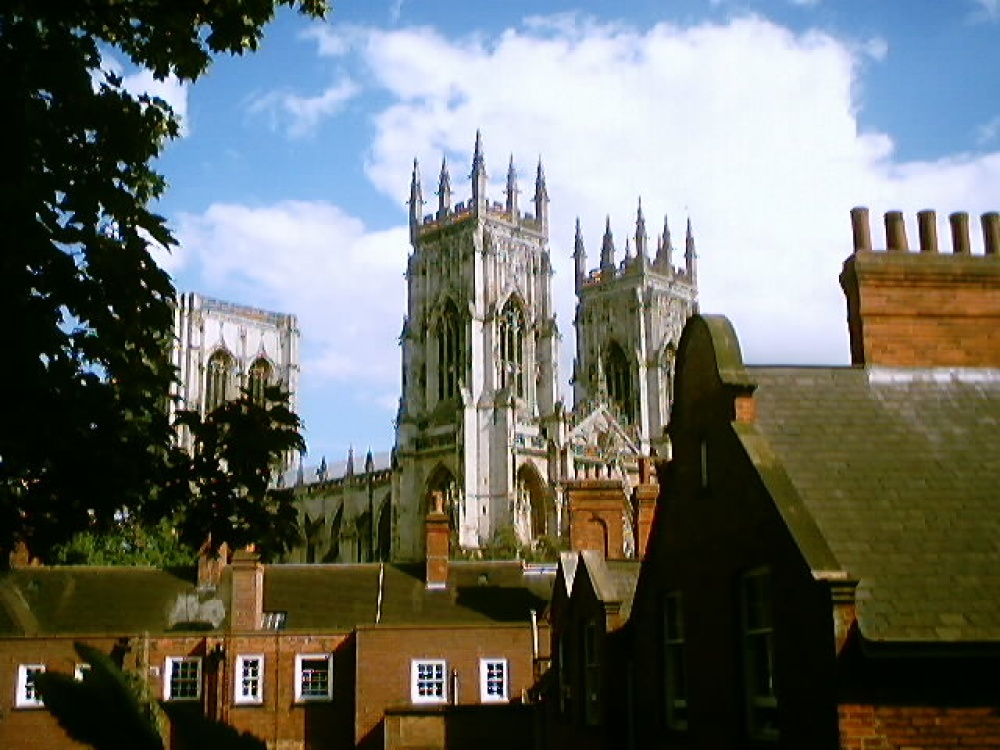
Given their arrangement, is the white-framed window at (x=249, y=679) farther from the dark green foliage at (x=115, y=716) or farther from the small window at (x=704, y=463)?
the dark green foliage at (x=115, y=716)

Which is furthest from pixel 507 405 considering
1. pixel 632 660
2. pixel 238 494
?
pixel 238 494

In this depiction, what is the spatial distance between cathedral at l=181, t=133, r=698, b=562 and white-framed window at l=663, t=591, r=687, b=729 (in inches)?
2355

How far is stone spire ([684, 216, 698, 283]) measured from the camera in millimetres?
113062

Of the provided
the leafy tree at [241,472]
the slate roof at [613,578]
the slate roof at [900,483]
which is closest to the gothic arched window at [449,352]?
the slate roof at [613,578]

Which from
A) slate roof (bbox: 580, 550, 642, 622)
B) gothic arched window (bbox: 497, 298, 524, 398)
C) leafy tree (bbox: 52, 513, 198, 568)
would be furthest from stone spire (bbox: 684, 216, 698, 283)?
slate roof (bbox: 580, 550, 642, 622)

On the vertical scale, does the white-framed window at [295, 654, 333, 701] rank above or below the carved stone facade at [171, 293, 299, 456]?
below

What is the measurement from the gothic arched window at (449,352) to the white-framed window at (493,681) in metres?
55.9

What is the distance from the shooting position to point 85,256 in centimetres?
915

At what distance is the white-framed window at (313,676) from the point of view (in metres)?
33.9

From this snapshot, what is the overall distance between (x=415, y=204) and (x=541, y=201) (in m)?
10.5

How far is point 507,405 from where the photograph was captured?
276 feet

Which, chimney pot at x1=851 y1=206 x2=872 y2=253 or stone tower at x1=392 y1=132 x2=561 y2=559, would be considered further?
stone tower at x1=392 y1=132 x2=561 y2=559

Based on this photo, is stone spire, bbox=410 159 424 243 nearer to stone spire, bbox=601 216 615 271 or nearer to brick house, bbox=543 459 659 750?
stone spire, bbox=601 216 615 271

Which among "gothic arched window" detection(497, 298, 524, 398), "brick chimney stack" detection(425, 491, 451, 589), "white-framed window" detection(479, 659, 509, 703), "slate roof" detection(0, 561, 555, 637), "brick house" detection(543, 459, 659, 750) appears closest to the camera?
"brick house" detection(543, 459, 659, 750)
